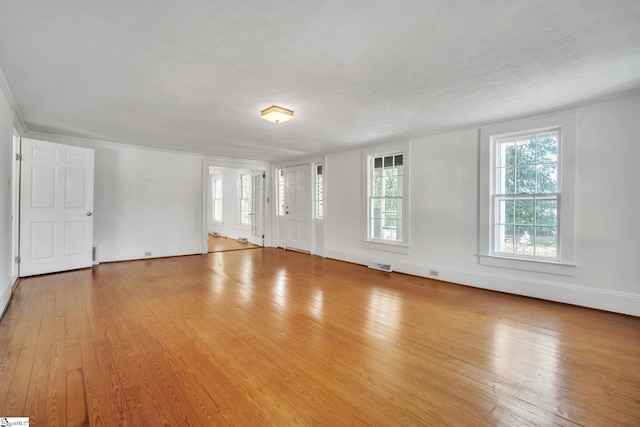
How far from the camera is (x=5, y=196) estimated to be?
3082mm

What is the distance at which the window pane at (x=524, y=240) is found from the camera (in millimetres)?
3764

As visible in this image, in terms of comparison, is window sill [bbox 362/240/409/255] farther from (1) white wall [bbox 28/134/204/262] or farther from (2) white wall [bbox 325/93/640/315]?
(1) white wall [bbox 28/134/204/262]

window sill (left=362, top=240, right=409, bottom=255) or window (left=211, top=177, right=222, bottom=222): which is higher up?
window (left=211, top=177, right=222, bottom=222)

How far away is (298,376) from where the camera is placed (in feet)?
6.36

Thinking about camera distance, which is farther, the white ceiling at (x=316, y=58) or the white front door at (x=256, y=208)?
the white front door at (x=256, y=208)

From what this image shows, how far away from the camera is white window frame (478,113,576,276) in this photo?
3.40 m

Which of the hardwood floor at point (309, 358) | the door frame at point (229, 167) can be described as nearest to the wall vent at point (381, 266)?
the hardwood floor at point (309, 358)

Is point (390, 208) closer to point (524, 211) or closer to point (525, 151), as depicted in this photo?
point (524, 211)

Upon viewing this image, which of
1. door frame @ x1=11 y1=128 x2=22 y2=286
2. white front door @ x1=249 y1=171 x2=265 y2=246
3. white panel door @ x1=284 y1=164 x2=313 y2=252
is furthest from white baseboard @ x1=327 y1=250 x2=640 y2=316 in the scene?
door frame @ x1=11 y1=128 x2=22 y2=286

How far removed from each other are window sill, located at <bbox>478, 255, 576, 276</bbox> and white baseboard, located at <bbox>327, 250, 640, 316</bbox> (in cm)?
15

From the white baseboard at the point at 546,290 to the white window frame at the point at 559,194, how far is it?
19 cm

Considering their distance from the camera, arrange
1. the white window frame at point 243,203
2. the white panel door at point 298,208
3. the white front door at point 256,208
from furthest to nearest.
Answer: the white window frame at point 243,203
the white front door at point 256,208
the white panel door at point 298,208

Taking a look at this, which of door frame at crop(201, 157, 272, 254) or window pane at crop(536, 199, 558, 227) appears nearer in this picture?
window pane at crop(536, 199, 558, 227)

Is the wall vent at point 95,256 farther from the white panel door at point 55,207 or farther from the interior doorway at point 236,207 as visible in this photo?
the interior doorway at point 236,207
